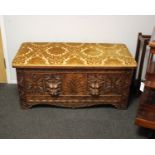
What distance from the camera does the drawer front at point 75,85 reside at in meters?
1.86

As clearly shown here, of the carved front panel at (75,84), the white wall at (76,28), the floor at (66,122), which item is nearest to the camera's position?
the floor at (66,122)

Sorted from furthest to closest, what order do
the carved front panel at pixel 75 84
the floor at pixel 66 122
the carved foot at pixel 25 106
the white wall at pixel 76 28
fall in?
the white wall at pixel 76 28 → the carved foot at pixel 25 106 → the carved front panel at pixel 75 84 → the floor at pixel 66 122

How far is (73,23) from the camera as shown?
7.09 feet

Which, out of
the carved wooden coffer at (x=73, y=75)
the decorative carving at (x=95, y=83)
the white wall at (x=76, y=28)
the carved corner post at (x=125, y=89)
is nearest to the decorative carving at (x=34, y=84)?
the carved wooden coffer at (x=73, y=75)

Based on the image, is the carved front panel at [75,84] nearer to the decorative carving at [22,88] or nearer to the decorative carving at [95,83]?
the decorative carving at [95,83]

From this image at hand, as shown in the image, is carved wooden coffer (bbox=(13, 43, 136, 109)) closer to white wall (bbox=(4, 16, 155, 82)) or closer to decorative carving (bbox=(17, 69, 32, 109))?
decorative carving (bbox=(17, 69, 32, 109))

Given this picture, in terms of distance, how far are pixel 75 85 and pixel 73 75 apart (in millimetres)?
104

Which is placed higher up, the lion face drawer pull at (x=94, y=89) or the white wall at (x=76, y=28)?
the white wall at (x=76, y=28)

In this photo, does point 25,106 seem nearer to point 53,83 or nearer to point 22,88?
point 22,88

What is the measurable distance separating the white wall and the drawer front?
52 centimetres

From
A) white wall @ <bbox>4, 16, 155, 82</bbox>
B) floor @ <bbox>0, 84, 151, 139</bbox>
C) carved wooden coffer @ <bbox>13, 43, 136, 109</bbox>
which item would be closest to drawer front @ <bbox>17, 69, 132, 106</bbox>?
carved wooden coffer @ <bbox>13, 43, 136, 109</bbox>
